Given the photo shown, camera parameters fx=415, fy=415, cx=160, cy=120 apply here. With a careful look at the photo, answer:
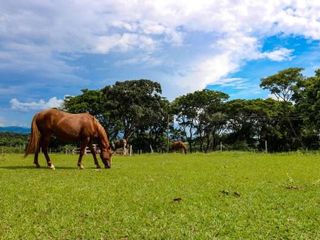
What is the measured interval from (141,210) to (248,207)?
215cm

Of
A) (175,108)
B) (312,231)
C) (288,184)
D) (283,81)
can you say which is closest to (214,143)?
(175,108)

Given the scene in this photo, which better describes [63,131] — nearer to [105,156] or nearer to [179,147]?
[105,156]

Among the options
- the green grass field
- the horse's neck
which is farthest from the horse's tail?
the green grass field

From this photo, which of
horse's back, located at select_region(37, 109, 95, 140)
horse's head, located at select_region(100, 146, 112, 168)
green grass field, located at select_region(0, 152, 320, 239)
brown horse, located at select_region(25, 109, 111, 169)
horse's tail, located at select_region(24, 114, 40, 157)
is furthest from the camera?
horse's head, located at select_region(100, 146, 112, 168)

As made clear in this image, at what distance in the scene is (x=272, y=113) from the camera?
201 ft

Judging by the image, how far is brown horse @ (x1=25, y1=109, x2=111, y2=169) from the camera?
17406 mm

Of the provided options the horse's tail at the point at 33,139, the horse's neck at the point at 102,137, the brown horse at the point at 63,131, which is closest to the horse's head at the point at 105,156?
the brown horse at the point at 63,131

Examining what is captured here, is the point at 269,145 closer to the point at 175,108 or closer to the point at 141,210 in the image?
the point at 175,108

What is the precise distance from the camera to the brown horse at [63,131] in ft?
57.1

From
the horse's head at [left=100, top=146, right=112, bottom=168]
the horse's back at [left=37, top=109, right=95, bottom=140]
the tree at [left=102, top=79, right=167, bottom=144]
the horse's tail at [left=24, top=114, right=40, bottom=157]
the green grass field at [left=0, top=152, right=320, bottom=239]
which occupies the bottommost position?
the green grass field at [left=0, top=152, right=320, bottom=239]

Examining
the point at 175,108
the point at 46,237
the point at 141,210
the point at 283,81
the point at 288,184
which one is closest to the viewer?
the point at 46,237

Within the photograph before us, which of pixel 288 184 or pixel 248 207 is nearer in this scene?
pixel 248 207

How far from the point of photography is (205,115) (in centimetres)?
6575

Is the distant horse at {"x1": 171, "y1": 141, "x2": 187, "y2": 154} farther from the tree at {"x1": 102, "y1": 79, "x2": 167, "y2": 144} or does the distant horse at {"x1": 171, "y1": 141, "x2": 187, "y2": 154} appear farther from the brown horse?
the brown horse
